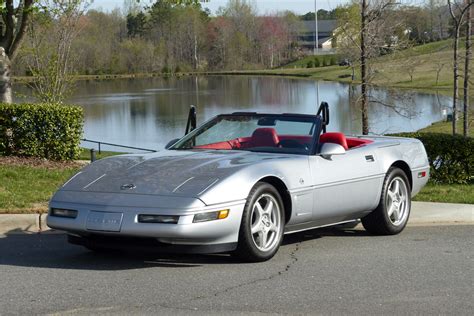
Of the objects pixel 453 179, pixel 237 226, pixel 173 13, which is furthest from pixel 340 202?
pixel 173 13

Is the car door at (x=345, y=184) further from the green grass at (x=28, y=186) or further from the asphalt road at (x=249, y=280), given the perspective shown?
the green grass at (x=28, y=186)

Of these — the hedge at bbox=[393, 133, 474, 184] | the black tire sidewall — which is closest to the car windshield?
the black tire sidewall

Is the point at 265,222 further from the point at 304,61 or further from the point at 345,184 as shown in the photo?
the point at 304,61

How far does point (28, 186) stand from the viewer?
10.9 metres

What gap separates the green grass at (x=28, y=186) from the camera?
9289 millimetres

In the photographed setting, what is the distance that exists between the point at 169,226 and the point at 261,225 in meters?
0.95

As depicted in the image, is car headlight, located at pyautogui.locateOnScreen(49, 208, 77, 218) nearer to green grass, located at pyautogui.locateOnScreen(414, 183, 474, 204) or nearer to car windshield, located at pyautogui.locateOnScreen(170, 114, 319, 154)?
car windshield, located at pyautogui.locateOnScreen(170, 114, 319, 154)

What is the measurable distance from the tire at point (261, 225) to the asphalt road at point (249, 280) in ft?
0.38

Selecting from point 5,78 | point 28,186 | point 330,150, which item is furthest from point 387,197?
point 5,78

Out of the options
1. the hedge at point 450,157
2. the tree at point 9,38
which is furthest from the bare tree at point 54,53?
the hedge at point 450,157

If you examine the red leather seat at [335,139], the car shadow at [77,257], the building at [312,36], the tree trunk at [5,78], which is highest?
the building at [312,36]

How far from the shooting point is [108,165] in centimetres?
745

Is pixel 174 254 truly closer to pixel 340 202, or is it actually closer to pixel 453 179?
pixel 340 202

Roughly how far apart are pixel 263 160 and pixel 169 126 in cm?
2737
